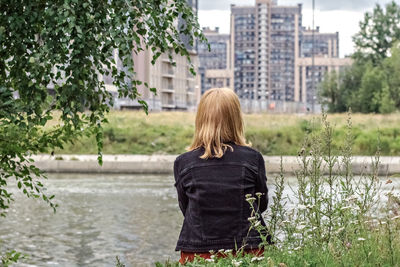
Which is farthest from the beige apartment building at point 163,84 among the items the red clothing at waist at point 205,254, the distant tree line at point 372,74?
the red clothing at waist at point 205,254

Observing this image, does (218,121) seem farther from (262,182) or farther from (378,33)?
(378,33)

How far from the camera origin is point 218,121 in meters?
4.64

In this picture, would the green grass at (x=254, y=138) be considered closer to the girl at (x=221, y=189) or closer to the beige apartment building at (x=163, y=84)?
the girl at (x=221, y=189)

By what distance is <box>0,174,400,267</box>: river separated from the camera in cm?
1145

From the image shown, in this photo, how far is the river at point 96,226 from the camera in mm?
11445

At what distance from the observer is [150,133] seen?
3981 centimetres

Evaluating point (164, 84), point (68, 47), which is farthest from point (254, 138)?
point (164, 84)

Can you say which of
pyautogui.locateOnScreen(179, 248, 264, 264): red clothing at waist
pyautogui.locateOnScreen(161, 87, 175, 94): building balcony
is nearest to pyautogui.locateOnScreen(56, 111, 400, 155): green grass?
pyautogui.locateOnScreen(179, 248, 264, 264): red clothing at waist

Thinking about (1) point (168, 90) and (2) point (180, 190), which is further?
(1) point (168, 90)

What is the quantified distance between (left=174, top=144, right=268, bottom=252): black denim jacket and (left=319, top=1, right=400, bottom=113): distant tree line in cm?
7293

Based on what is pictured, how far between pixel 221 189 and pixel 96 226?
10.6 metres

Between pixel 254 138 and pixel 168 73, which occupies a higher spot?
pixel 168 73

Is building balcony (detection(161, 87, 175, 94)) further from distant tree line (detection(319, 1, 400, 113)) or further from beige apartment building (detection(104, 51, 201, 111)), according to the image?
distant tree line (detection(319, 1, 400, 113))

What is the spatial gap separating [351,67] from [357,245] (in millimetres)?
88978
